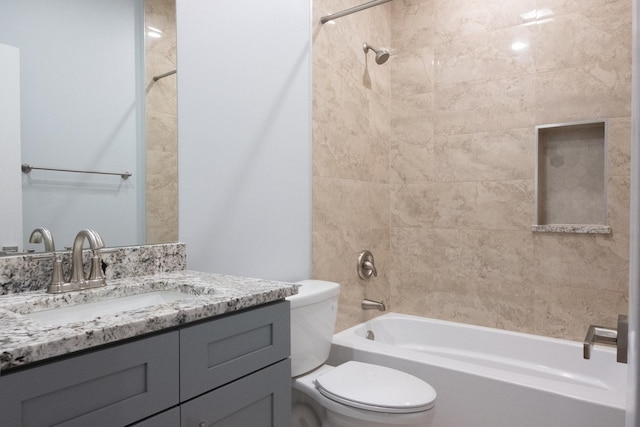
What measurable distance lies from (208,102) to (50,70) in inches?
22.1

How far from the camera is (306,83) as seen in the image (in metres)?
2.15

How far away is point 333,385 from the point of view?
1.57 metres

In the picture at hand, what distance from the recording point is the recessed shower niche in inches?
87.3

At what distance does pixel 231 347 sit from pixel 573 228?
197cm

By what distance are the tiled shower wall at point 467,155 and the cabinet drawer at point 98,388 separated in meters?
1.33

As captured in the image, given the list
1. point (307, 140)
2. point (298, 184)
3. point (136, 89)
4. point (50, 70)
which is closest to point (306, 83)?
point (307, 140)

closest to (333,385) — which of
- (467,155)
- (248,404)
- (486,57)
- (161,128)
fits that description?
(248,404)

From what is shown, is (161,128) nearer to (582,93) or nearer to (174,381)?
(174,381)

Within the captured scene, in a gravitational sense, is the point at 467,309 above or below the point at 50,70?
below

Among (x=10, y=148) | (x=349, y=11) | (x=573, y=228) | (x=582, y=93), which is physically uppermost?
(x=349, y=11)

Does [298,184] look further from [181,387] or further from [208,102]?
[181,387]

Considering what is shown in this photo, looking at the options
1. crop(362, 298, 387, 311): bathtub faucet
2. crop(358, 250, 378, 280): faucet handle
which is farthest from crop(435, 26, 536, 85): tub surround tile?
crop(362, 298, 387, 311): bathtub faucet

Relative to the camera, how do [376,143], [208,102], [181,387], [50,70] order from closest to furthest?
[181,387]
[50,70]
[208,102]
[376,143]

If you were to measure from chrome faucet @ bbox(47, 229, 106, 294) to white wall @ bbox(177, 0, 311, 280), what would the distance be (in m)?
0.38
